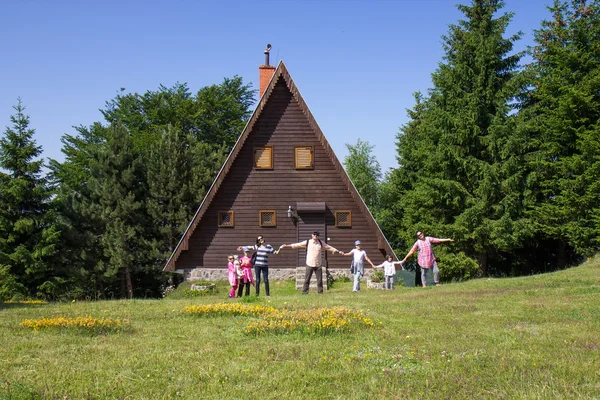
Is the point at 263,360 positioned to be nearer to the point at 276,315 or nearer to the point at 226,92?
the point at 276,315

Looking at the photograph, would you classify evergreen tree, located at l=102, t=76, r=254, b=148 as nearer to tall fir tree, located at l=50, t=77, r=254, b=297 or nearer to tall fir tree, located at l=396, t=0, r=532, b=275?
tall fir tree, located at l=50, t=77, r=254, b=297

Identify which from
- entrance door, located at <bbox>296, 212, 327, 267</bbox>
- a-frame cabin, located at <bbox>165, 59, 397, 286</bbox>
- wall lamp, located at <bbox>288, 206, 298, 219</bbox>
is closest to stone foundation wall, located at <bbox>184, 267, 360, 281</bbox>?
a-frame cabin, located at <bbox>165, 59, 397, 286</bbox>


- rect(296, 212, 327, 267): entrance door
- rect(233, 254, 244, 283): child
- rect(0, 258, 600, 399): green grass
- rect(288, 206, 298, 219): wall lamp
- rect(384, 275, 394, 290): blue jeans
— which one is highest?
rect(288, 206, 298, 219): wall lamp

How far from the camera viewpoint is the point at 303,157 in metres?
28.0

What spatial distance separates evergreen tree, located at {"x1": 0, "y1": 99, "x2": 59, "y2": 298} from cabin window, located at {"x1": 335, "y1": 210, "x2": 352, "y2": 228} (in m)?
14.3

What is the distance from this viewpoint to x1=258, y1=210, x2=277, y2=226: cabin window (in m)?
27.8

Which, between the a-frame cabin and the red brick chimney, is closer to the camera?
the a-frame cabin

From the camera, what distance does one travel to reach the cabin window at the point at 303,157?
28.0m

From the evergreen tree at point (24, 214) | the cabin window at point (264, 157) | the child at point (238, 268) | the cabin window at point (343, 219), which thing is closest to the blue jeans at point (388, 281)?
the child at point (238, 268)

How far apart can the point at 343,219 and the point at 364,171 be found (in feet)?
77.0

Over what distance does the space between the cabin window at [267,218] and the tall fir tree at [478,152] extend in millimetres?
8067

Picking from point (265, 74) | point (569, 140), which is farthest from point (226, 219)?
point (569, 140)

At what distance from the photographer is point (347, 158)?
51.3 meters

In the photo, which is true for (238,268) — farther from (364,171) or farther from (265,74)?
(364,171)
